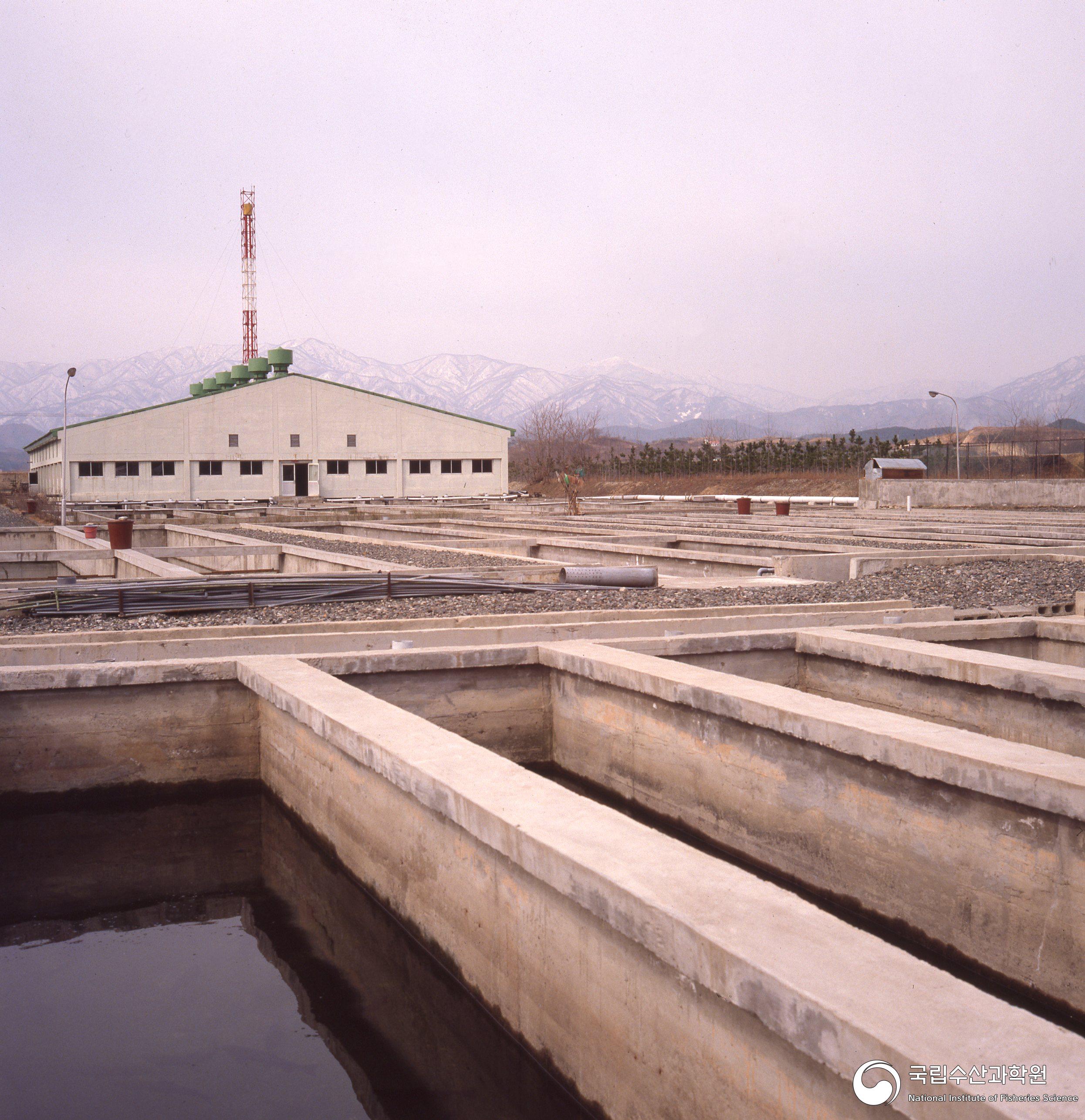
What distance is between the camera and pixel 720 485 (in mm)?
66562

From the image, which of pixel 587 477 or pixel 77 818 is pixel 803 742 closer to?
pixel 77 818

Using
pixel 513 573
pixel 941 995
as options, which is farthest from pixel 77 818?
pixel 513 573

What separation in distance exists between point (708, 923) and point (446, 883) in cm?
212

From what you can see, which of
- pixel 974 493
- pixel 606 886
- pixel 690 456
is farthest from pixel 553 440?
pixel 606 886

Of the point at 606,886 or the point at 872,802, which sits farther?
the point at 872,802

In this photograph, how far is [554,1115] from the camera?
169 inches

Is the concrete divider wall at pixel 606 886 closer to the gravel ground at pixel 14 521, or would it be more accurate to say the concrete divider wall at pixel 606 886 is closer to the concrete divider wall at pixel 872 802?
the concrete divider wall at pixel 872 802

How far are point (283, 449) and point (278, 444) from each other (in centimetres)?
31

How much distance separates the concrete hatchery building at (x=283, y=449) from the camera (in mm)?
49594

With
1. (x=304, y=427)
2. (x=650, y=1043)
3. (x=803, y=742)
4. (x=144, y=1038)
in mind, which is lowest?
(x=144, y=1038)

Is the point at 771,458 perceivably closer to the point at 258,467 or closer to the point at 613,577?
the point at 258,467

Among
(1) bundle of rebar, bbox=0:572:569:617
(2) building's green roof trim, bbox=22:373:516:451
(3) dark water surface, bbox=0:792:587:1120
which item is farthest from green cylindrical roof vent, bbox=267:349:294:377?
(3) dark water surface, bbox=0:792:587:1120

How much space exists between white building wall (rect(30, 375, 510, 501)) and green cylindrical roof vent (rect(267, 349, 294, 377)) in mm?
7464

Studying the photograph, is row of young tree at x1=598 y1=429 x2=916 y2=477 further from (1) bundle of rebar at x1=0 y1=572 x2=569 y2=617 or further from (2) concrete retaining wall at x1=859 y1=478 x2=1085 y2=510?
(1) bundle of rebar at x1=0 y1=572 x2=569 y2=617
